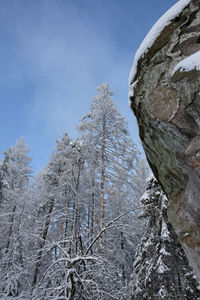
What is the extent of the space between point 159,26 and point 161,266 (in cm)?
555

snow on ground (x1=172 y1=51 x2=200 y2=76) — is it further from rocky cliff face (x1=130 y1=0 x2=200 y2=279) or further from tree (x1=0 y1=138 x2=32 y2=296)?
tree (x1=0 y1=138 x2=32 y2=296)

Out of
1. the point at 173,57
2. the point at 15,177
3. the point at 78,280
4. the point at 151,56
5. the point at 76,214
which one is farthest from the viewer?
the point at 15,177

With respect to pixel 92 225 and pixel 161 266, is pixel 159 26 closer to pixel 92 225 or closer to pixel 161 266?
pixel 161 266

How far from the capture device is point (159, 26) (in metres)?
3.47

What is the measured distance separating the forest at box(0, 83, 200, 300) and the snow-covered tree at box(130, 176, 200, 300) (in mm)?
25

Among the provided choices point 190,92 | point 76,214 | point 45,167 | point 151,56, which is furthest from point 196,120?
point 45,167

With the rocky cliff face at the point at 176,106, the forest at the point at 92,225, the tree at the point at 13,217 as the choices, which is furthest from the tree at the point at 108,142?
the rocky cliff face at the point at 176,106

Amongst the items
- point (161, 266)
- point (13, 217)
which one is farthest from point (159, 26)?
point (13, 217)

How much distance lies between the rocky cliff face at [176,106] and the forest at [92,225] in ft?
6.69

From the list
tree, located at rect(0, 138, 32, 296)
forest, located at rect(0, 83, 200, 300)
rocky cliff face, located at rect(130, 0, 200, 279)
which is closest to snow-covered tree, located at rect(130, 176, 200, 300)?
forest, located at rect(0, 83, 200, 300)

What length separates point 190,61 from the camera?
2.87m

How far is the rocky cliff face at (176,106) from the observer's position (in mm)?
3023

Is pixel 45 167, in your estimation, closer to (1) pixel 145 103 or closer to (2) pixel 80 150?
(2) pixel 80 150

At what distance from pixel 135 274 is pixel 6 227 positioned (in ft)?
25.8
